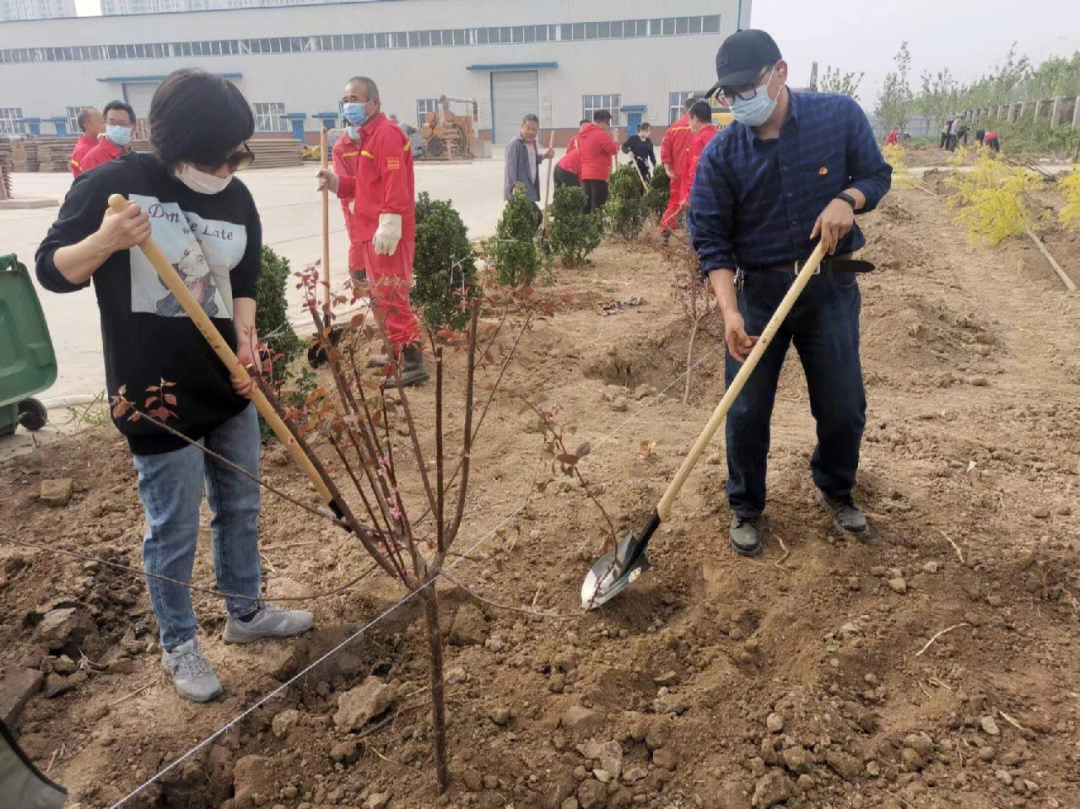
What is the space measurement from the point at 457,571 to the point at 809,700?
1338 millimetres

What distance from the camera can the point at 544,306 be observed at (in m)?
1.97

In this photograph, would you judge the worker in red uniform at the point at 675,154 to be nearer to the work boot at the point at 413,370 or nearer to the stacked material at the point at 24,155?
the work boot at the point at 413,370

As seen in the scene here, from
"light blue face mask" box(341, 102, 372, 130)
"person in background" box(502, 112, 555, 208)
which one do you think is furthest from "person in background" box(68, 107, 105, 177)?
"person in background" box(502, 112, 555, 208)

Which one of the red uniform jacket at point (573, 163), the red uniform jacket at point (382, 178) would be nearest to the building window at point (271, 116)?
the red uniform jacket at point (573, 163)

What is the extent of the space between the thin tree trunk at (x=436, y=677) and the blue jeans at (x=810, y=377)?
1.57 meters

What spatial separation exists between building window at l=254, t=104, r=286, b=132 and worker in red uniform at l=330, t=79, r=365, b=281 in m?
50.2

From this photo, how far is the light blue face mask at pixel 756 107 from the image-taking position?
2688mm

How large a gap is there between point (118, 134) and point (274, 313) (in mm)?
3529

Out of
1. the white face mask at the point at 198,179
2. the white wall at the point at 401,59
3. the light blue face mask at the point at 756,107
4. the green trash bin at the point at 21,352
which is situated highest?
the white wall at the point at 401,59

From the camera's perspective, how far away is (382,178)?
4902 millimetres

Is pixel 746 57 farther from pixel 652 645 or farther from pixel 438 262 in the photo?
pixel 438 262

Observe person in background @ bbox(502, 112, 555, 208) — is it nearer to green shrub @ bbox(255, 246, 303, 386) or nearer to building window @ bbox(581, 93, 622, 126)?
green shrub @ bbox(255, 246, 303, 386)

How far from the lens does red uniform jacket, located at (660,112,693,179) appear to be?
9.07 metres

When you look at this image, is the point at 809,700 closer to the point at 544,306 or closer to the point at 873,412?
the point at 544,306
